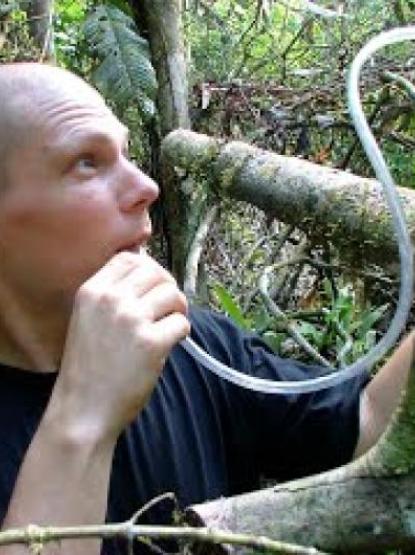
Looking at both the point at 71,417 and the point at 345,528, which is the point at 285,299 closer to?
the point at 71,417

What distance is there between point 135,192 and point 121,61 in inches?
64.9

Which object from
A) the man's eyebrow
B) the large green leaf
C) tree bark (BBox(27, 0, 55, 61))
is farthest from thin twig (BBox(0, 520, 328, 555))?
tree bark (BBox(27, 0, 55, 61))

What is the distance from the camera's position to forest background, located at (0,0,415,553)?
6.88 ft

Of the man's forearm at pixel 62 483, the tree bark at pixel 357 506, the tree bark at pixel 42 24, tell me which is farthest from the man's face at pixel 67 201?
the tree bark at pixel 42 24

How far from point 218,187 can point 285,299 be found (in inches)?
13.2

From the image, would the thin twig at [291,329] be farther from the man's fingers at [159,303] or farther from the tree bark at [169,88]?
the tree bark at [169,88]

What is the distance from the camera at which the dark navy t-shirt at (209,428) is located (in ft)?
4.03

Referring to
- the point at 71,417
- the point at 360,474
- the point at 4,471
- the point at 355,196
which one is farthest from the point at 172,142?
the point at 360,474

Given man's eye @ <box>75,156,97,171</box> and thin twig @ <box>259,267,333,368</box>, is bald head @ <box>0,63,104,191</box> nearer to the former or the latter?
man's eye @ <box>75,156,97,171</box>

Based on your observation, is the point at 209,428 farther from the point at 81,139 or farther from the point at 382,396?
the point at 81,139

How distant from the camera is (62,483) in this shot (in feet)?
3.03

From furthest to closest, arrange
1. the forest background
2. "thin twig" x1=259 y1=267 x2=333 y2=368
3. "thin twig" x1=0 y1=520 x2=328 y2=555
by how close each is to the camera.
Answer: the forest background
"thin twig" x1=259 y1=267 x2=333 y2=368
"thin twig" x1=0 y1=520 x2=328 y2=555

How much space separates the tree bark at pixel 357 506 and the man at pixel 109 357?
1.02 ft

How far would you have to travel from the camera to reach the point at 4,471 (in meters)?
1.18
